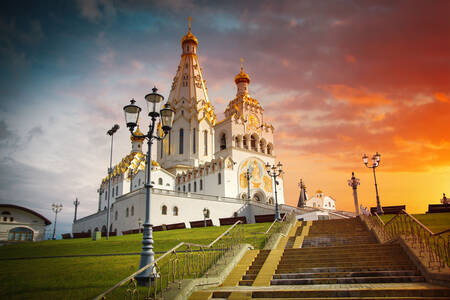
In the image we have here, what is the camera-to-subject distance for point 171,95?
60406 millimetres

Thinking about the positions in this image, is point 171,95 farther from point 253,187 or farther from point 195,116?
Result: point 253,187

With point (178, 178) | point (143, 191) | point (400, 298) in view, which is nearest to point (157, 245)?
point (400, 298)

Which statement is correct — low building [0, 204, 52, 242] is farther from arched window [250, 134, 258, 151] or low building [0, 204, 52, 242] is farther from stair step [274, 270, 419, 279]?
stair step [274, 270, 419, 279]

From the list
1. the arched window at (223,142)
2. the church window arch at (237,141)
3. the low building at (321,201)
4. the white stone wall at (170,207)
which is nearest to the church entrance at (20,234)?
the white stone wall at (170,207)

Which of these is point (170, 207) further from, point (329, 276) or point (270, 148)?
point (329, 276)

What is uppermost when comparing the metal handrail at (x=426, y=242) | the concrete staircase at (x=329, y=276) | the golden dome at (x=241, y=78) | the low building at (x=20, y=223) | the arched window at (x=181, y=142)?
the golden dome at (x=241, y=78)

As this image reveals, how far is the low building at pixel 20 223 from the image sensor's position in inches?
1810

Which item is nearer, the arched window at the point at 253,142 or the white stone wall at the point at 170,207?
the white stone wall at the point at 170,207

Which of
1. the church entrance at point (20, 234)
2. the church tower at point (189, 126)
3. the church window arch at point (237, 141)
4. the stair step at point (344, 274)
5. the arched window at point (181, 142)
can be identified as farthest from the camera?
the arched window at point (181, 142)

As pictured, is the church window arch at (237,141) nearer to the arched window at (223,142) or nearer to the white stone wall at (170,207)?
the arched window at (223,142)

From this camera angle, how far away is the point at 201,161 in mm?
55906

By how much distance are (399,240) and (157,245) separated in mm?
12058

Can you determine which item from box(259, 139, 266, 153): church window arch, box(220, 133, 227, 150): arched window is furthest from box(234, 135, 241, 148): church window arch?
box(259, 139, 266, 153): church window arch

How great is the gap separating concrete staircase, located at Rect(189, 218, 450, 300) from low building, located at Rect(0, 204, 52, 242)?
150 ft
